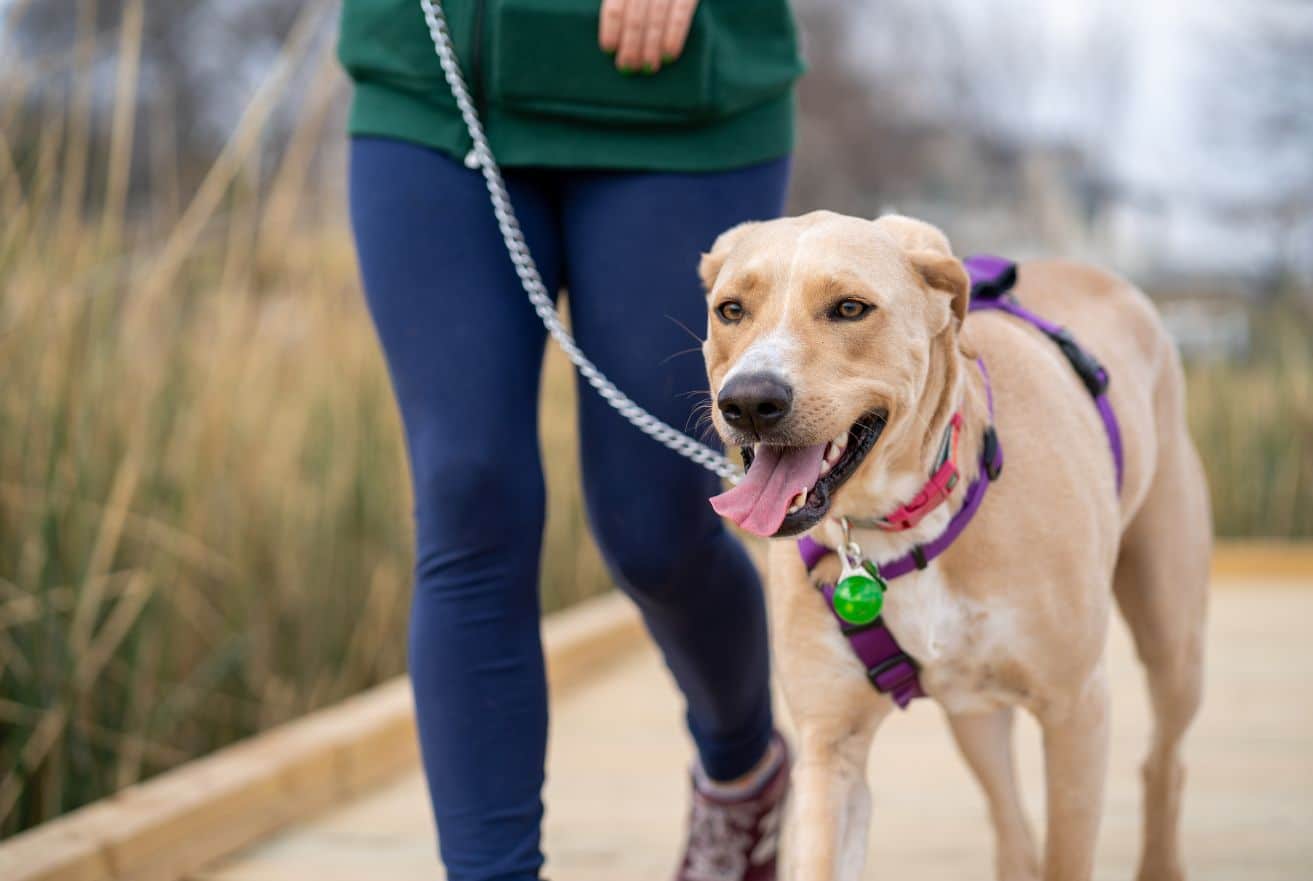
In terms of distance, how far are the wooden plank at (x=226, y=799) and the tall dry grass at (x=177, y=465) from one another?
166mm

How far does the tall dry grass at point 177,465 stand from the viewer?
3330mm

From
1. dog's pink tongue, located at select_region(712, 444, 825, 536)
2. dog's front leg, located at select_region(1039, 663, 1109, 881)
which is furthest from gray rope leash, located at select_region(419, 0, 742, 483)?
dog's front leg, located at select_region(1039, 663, 1109, 881)

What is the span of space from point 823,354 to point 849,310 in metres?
0.09

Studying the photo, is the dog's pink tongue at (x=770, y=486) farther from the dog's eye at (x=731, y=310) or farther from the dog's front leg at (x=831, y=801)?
the dog's front leg at (x=831, y=801)

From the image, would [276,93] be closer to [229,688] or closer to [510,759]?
[229,688]

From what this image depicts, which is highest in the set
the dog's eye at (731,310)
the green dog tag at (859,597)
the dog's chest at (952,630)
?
the dog's eye at (731,310)

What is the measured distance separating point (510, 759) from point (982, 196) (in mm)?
22627

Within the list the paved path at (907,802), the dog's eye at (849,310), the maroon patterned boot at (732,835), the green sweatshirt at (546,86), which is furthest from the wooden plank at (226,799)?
the dog's eye at (849,310)

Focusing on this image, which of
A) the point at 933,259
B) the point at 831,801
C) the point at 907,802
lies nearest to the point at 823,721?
the point at 831,801

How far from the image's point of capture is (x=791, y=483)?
210 cm

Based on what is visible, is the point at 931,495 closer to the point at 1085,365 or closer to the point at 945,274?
the point at 945,274

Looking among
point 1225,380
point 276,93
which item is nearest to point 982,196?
point 1225,380

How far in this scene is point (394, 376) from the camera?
2.59 meters

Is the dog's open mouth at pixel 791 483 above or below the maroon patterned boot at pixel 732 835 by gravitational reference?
above
